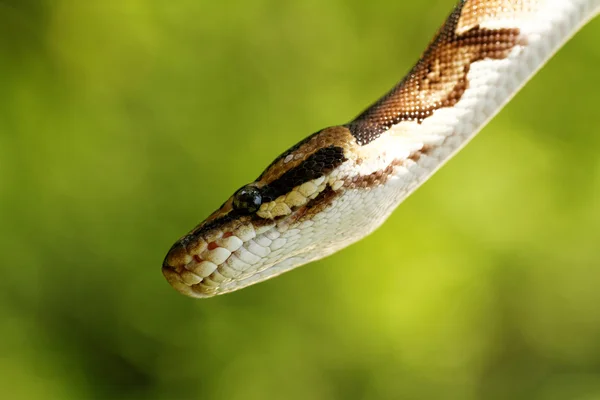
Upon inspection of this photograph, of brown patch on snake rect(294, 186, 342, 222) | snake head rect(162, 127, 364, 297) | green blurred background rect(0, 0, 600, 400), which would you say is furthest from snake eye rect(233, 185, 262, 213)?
green blurred background rect(0, 0, 600, 400)

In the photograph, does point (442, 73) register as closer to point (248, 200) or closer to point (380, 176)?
point (380, 176)

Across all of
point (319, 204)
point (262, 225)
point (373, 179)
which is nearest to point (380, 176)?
point (373, 179)

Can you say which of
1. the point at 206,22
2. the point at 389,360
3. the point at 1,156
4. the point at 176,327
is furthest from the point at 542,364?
the point at 1,156

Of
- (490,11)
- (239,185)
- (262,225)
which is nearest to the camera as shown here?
(262,225)

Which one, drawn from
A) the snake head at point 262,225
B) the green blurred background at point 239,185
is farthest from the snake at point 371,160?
the green blurred background at point 239,185

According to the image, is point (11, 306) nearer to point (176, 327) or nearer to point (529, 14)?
point (176, 327)

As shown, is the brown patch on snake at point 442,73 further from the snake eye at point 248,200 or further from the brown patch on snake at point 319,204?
the snake eye at point 248,200

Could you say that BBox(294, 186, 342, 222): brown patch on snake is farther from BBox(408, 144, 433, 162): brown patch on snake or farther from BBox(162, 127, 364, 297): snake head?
BBox(408, 144, 433, 162): brown patch on snake
